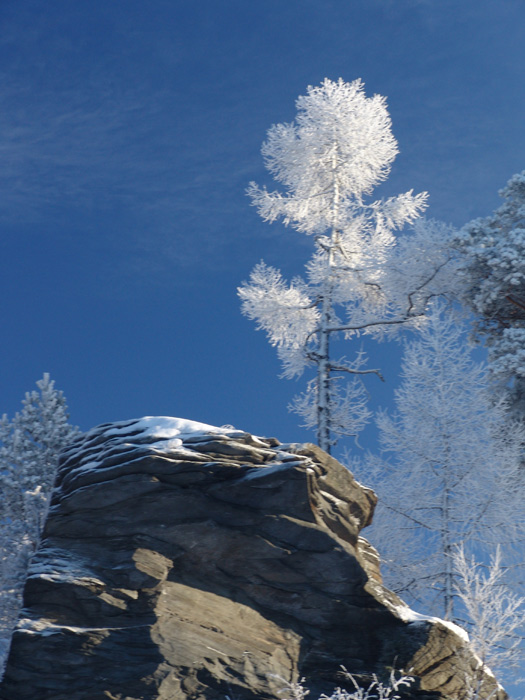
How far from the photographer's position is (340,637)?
9.24 metres

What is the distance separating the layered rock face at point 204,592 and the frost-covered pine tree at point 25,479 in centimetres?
742

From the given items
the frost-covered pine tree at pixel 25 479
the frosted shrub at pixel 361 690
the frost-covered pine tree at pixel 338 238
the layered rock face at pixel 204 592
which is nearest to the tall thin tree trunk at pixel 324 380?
the frost-covered pine tree at pixel 338 238

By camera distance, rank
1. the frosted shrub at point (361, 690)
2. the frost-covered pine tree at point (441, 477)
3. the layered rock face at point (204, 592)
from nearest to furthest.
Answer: the frosted shrub at point (361, 690) → the layered rock face at point (204, 592) → the frost-covered pine tree at point (441, 477)

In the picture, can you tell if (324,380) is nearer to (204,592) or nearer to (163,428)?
(163,428)

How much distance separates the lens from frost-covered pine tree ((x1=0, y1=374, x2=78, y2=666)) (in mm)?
16219

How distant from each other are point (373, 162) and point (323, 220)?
7.11 ft

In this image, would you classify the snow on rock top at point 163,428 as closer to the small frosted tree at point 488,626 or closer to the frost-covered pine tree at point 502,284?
the small frosted tree at point 488,626

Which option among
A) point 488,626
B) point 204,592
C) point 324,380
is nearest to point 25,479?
point 324,380

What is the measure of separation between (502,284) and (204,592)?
37.9ft

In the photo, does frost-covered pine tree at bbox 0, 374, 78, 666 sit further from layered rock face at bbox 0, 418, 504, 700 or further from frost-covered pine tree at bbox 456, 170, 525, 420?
frost-covered pine tree at bbox 456, 170, 525, 420

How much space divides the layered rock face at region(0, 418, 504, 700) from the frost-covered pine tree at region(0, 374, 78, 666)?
7420mm

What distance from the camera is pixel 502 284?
17.3 metres

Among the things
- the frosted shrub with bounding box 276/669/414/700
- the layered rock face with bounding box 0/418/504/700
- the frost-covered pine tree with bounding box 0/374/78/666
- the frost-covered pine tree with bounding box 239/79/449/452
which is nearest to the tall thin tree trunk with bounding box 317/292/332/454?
the frost-covered pine tree with bounding box 239/79/449/452

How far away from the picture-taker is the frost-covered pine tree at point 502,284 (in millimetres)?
16969
